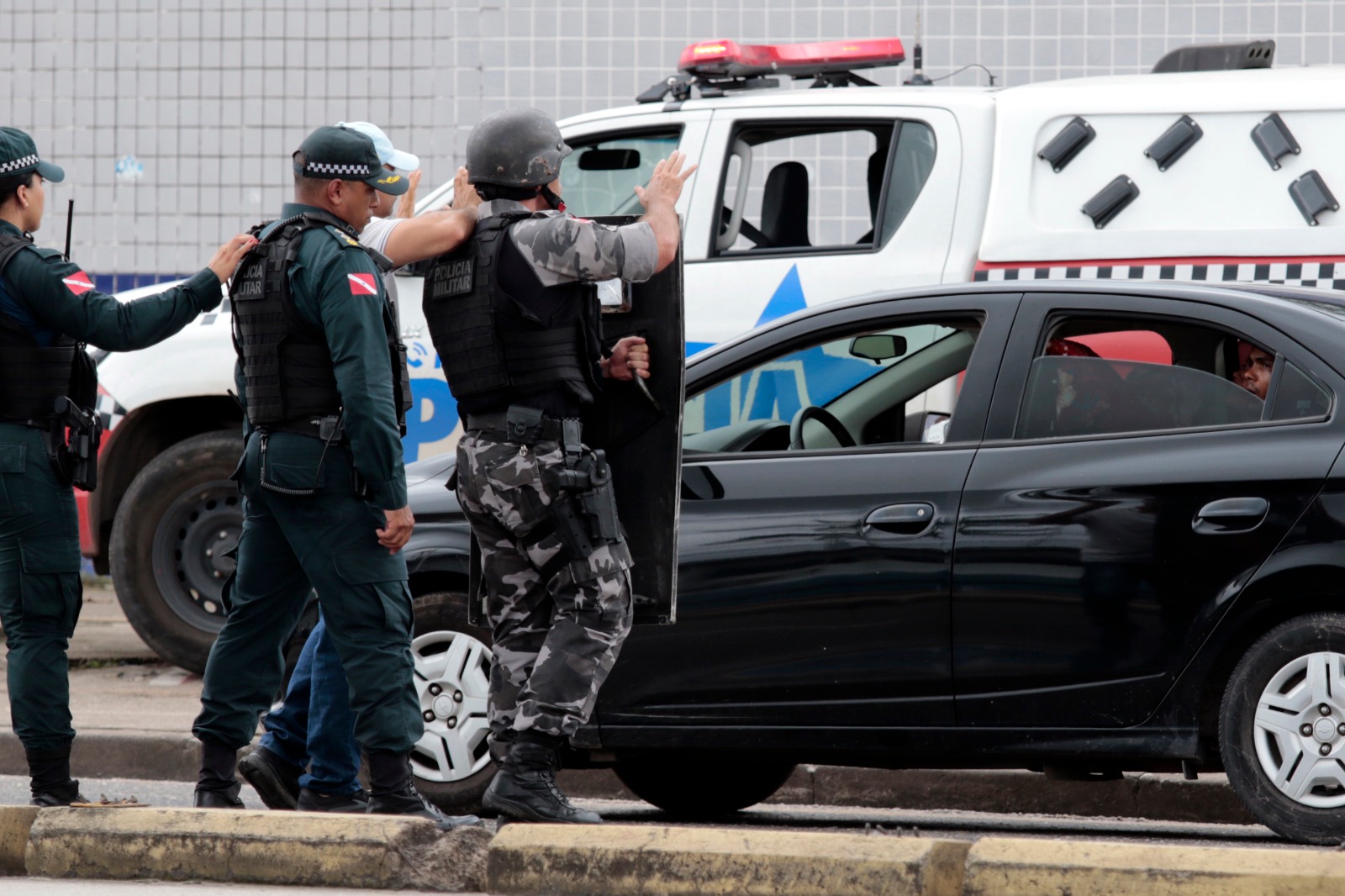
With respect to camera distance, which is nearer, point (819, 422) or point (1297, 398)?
point (1297, 398)

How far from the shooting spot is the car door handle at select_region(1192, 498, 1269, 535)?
5.04 meters

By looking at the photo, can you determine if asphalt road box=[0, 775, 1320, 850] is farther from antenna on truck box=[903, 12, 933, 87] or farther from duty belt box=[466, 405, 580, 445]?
antenna on truck box=[903, 12, 933, 87]

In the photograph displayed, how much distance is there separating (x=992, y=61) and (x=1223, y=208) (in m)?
3.95

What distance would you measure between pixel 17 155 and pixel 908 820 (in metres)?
3.30

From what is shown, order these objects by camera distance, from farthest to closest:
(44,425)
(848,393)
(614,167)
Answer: (614,167) < (848,393) < (44,425)

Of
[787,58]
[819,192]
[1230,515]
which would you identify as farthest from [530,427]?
[819,192]

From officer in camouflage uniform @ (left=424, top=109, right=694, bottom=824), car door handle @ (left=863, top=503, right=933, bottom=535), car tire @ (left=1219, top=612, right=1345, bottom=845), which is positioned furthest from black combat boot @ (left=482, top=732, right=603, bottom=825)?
car tire @ (left=1219, top=612, right=1345, bottom=845)

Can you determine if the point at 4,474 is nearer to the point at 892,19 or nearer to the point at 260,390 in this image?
the point at 260,390

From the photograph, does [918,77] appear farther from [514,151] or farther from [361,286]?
[361,286]

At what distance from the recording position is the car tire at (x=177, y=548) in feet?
28.0

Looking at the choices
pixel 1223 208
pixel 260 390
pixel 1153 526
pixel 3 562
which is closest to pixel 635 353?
pixel 260 390

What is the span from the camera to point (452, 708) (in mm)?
5793

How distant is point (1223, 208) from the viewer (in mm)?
7344

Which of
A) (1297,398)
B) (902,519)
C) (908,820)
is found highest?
(1297,398)
